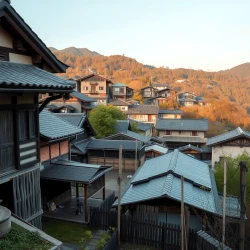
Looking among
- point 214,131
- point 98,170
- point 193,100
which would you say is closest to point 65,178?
point 98,170

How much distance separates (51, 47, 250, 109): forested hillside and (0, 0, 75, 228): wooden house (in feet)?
342

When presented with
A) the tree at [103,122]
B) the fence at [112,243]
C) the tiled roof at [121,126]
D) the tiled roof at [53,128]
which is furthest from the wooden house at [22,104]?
the tiled roof at [121,126]

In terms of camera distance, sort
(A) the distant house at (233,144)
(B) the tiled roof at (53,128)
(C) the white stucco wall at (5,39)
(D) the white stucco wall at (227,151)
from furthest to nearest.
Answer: (D) the white stucco wall at (227,151), (A) the distant house at (233,144), (B) the tiled roof at (53,128), (C) the white stucco wall at (5,39)

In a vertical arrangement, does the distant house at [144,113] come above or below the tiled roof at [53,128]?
below

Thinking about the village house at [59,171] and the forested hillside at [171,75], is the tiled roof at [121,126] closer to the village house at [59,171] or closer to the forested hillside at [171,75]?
the village house at [59,171]

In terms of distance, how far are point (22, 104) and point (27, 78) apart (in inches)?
48.7

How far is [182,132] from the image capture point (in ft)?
154

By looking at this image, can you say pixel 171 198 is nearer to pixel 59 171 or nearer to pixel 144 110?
pixel 59 171

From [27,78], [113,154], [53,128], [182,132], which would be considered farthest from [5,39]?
[182,132]

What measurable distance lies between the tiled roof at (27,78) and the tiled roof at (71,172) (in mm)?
6802

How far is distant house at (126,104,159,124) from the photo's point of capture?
5303cm

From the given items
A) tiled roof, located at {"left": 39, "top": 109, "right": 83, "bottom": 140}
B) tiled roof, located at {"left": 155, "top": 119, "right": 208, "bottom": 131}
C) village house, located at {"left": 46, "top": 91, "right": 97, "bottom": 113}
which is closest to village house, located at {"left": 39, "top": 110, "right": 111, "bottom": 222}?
tiled roof, located at {"left": 39, "top": 109, "right": 83, "bottom": 140}

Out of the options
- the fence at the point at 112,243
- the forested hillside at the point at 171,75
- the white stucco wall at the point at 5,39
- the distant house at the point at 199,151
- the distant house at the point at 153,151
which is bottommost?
the distant house at the point at 199,151

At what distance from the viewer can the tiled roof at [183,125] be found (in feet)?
152
